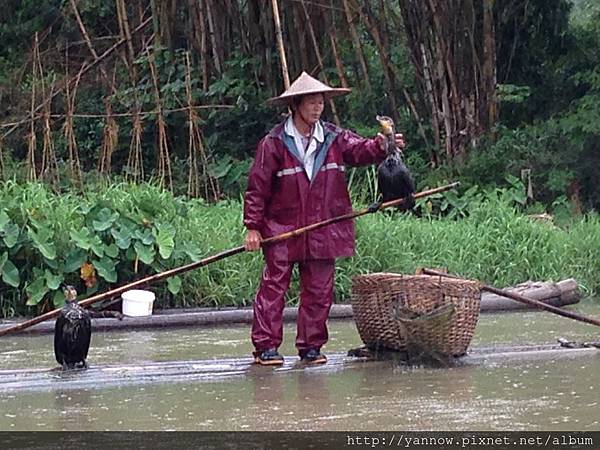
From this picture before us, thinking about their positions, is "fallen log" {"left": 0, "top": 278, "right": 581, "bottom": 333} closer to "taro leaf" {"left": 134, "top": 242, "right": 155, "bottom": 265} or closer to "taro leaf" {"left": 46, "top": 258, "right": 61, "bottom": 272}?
"taro leaf" {"left": 134, "top": 242, "right": 155, "bottom": 265}

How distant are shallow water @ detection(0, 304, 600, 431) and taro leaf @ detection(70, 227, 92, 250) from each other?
1.79 meters

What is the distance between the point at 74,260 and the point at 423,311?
3444 mm

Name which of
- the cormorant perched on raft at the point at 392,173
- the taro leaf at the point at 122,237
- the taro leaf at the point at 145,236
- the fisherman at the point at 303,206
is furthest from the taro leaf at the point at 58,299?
the cormorant perched on raft at the point at 392,173

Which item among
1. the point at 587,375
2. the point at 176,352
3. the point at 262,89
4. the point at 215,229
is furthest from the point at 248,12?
the point at 587,375

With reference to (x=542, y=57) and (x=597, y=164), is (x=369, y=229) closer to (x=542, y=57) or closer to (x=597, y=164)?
(x=597, y=164)

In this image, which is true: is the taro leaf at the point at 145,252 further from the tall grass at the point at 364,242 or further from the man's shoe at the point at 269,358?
the man's shoe at the point at 269,358

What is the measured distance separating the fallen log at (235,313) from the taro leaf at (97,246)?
589mm

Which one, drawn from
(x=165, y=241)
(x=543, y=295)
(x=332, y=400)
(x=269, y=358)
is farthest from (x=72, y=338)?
(x=543, y=295)

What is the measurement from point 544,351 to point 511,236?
4.04 meters

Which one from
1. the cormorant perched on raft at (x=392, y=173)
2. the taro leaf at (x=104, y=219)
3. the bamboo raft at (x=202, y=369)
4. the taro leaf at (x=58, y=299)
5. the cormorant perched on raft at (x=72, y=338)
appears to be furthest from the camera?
the taro leaf at (x=104, y=219)

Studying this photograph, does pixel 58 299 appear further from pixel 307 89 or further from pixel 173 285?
pixel 307 89

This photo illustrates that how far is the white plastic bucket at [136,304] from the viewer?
9.14 metres

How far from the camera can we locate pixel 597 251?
36.6 ft

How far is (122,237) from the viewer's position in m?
9.57
